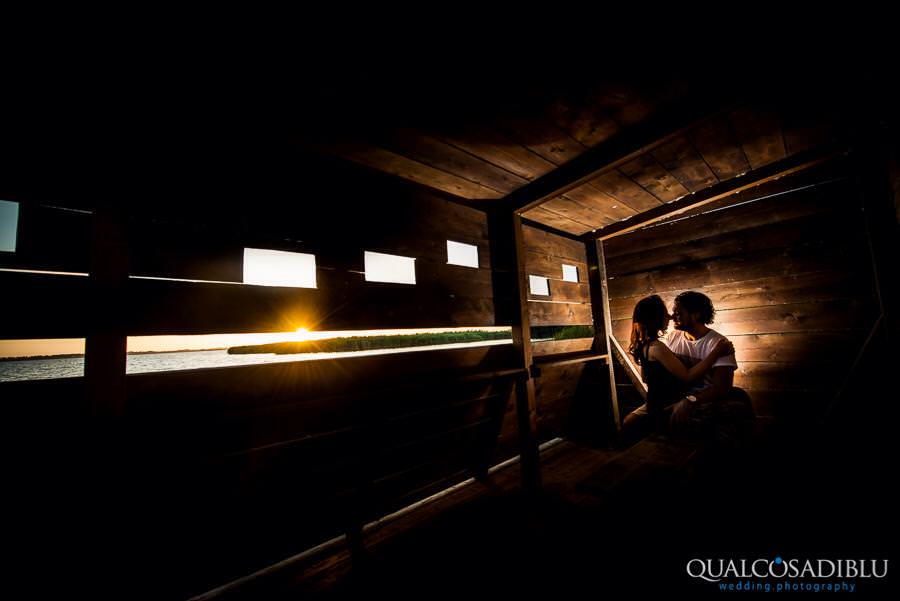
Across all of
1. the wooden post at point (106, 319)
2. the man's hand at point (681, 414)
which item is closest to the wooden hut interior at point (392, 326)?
the wooden post at point (106, 319)

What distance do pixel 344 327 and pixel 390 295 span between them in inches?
21.8

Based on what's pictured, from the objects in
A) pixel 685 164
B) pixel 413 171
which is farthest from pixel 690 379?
pixel 413 171

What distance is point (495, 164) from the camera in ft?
10.5

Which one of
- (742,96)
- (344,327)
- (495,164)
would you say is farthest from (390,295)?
(742,96)

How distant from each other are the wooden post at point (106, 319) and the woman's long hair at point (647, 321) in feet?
13.0

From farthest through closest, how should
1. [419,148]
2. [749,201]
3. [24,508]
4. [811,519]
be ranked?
[749,201]
[419,148]
[811,519]
[24,508]

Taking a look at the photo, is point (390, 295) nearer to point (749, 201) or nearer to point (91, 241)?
point (91, 241)

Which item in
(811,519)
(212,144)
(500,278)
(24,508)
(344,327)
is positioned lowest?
(811,519)

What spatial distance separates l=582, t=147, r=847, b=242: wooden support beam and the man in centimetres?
191

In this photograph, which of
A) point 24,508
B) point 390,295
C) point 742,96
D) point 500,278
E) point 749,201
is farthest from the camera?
point 749,201

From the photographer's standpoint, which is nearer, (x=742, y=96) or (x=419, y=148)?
(x=742, y=96)

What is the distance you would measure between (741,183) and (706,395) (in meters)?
3.00

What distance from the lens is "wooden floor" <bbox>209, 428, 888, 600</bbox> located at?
204cm

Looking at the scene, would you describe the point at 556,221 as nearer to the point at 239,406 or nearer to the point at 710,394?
the point at 710,394
